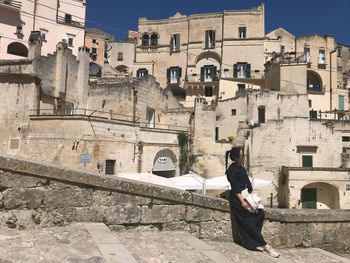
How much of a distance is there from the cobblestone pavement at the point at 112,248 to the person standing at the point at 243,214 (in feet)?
0.54

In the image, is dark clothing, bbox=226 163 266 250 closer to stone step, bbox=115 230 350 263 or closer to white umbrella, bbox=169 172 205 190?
stone step, bbox=115 230 350 263

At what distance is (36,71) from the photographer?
27.8m

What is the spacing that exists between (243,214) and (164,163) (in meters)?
23.7

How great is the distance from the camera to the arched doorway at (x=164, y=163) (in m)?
28.6

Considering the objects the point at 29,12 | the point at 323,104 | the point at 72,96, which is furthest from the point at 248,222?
the point at 323,104

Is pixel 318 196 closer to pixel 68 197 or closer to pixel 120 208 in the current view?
pixel 120 208

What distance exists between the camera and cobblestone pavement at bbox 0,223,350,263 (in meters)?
4.01

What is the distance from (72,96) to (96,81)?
3620 millimetres

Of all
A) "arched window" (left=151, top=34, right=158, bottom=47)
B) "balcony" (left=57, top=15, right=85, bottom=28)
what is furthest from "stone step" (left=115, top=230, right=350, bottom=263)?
"arched window" (left=151, top=34, right=158, bottom=47)

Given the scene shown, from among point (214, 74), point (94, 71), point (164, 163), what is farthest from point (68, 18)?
point (164, 163)

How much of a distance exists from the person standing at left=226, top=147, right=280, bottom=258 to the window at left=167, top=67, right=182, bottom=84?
156 feet

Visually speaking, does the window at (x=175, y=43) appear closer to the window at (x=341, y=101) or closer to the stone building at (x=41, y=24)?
the stone building at (x=41, y=24)

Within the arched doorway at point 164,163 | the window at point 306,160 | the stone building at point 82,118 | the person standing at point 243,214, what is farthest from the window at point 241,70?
the person standing at point 243,214

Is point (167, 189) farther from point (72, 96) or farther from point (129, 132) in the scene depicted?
point (72, 96)
